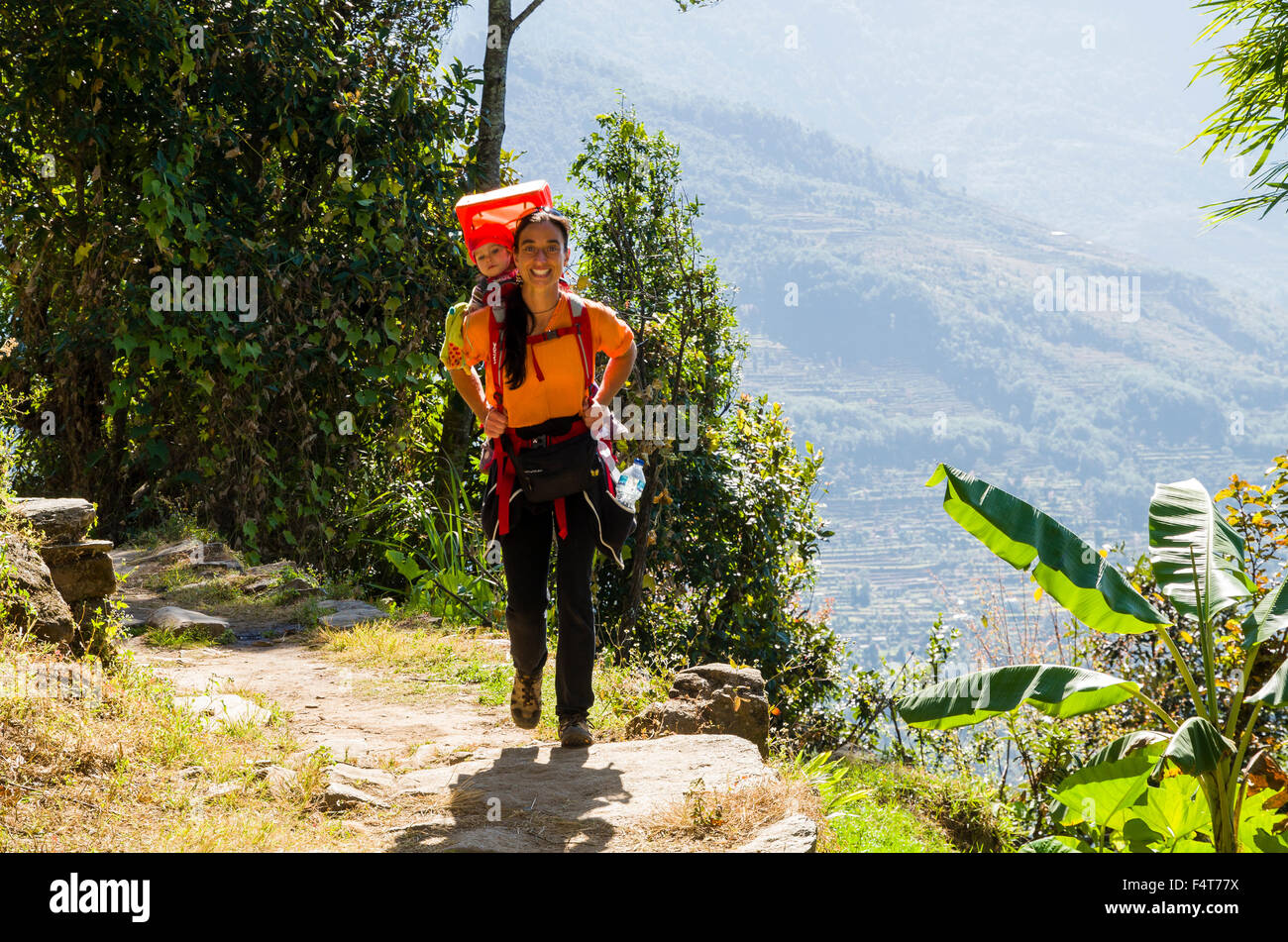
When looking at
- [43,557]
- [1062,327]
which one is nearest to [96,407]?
[43,557]

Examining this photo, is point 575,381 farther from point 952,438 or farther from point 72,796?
point 952,438

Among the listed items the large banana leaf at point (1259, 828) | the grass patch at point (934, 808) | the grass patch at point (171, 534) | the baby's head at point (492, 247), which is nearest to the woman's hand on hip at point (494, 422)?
the baby's head at point (492, 247)

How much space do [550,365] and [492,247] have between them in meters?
0.51

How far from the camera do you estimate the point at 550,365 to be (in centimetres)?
416

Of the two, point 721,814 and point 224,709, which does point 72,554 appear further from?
point 721,814

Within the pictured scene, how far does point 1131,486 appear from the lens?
141 meters

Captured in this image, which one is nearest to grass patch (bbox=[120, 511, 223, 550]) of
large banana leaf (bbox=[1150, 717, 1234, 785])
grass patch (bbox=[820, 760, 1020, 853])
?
grass patch (bbox=[820, 760, 1020, 853])

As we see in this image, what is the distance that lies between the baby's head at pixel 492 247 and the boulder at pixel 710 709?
197 centimetres

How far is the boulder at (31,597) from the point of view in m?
4.13

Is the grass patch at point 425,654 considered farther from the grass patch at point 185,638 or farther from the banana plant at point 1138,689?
the banana plant at point 1138,689

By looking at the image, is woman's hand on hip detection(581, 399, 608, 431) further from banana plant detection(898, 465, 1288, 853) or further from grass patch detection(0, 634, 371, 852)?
grass patch detection(0, 634, 371, 852)

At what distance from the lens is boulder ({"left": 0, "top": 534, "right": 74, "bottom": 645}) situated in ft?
13.5

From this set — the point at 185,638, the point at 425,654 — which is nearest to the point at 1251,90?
the point at 425,654

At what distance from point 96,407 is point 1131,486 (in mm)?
147937
